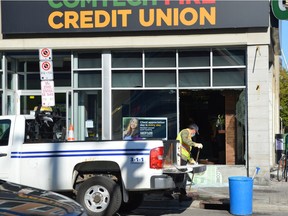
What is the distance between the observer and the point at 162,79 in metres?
14.2

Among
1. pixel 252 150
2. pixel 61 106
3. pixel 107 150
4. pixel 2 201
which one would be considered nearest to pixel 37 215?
pixel 2 201

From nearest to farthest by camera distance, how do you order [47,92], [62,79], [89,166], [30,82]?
[89,166] → [47,92] → [62,79] → [30,82]

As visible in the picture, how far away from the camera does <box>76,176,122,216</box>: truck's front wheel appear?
839 centimetres

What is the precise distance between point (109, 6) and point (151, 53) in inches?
73.1

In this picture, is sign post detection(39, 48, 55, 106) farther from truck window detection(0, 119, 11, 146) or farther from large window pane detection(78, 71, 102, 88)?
large window pane detection(78, 71, 102, 88)

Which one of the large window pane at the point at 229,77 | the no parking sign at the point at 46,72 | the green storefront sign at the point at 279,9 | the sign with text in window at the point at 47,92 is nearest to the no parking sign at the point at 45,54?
the no parking sign at the point at 46,72

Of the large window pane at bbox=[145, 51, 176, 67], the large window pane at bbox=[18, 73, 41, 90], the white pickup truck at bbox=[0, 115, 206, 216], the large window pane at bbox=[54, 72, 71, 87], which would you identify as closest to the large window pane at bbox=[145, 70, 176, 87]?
the large window pane at bbox=[145, 51, 176, 67]

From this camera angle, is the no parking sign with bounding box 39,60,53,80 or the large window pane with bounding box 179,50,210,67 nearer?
the no parking sign with bounding box 39,60,53,80

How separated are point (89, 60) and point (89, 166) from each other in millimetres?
6487

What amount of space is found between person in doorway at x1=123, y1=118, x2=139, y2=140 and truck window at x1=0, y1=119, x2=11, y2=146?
6.06 m

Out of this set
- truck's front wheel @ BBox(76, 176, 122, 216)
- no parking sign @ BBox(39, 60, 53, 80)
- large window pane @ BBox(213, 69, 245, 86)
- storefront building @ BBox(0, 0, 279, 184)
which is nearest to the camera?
truck's front wheel @ BBox(76, 176, 122, 216)

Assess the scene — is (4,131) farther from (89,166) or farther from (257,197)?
(257,197)

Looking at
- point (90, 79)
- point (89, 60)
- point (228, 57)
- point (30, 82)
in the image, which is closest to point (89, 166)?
point (90, 79)

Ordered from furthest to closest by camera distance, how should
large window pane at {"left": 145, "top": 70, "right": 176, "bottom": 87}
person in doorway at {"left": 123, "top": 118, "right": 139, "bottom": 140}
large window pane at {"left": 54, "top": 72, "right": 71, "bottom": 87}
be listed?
large window pane at {"left": 54, "top": 72, "right": 71, "bottom": 87}, person in doorway at {"left": 123, "top": 118, "right": 139, "bottom": 140}, large window pane at {"left": 145, "top": 70, "right": 176, "bottom": 87}
